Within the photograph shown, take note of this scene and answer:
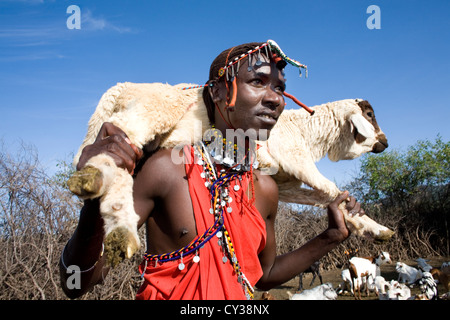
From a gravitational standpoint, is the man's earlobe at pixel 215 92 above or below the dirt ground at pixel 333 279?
above

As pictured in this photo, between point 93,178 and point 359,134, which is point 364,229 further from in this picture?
point 359,134

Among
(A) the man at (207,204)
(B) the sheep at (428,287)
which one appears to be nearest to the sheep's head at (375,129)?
(A) the man at (207,204)

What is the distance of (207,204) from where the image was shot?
1806 millimetres

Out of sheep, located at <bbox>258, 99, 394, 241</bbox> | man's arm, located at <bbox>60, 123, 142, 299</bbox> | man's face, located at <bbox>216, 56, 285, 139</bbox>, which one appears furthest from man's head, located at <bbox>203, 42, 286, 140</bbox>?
sheep, located at <bbox>258, 99, 394, 241</bbox>

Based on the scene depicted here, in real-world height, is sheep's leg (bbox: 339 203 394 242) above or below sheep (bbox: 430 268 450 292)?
above

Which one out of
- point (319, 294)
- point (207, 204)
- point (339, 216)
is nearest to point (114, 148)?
point (207, 204)

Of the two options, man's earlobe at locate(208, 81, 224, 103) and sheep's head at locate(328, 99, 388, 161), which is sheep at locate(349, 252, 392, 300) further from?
man's earlobe at locate(208, 81, 224, 103)

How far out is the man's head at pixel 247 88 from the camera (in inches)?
74.5

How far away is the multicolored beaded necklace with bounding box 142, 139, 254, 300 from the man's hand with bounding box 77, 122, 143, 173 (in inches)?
19.1

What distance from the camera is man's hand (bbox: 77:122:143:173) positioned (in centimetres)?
139

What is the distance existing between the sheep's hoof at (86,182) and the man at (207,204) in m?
0.14

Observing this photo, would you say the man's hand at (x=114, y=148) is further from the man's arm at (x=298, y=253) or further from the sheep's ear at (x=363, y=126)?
the sheep's ear at (x=363, y=126)

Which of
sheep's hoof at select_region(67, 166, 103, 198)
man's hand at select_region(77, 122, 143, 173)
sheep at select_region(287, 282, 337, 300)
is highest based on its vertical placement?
man's hand at select_region(77, 122, 143, 173)

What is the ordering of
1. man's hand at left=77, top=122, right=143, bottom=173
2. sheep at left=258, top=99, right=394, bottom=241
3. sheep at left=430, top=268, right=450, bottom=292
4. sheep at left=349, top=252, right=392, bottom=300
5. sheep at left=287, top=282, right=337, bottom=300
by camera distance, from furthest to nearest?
sheep at left=349, top=252, right=392, bottom=300 → sheep at left=430, top=268, right=450, bottom=292 → sheep at left=287, top=282, right=337, bottom=300 → sheep at left=258, top=99, right=394, bottom=241 → man's hand at left=77, top=122, right=143, bottom=173
